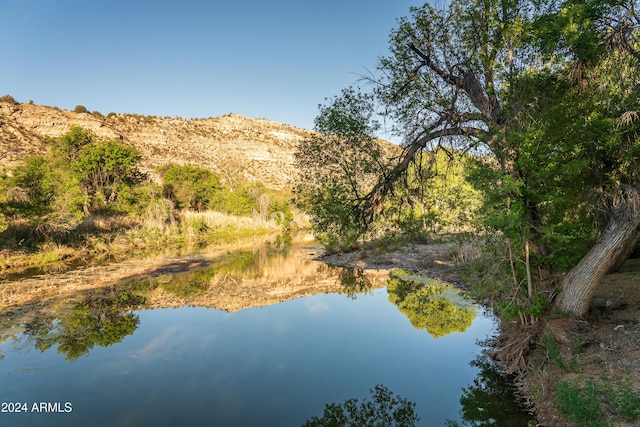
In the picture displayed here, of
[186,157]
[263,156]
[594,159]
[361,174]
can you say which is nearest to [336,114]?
[361,174]

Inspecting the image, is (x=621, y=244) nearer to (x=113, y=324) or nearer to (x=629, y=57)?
(x=629, y=57)

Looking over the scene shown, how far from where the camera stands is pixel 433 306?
13.3m

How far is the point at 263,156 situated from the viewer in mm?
82438

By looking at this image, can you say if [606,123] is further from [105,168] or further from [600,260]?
[105,168]

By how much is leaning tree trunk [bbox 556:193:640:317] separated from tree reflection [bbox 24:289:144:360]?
37.8ft

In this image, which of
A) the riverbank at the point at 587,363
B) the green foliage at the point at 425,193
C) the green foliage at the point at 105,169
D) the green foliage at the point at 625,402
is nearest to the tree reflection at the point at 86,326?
the green foliage at the point at 425,193

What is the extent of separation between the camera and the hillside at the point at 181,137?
180 ft

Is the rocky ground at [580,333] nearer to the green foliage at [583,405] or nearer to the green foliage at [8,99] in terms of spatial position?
the green foliage at [583,405]

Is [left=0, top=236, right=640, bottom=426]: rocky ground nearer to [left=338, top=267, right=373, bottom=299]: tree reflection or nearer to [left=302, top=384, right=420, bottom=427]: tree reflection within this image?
[left=302, top=384, right=420, bottom=427]: tree reflection

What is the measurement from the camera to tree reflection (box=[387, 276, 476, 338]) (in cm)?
1152

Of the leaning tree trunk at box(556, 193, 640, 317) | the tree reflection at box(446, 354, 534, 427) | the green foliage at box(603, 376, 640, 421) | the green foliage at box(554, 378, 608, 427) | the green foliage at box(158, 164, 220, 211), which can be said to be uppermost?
the green foliage at box(158, 164, 220, 211)

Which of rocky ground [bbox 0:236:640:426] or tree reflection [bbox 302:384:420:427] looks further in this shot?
tree reflection [bbox 302:384:420:427]

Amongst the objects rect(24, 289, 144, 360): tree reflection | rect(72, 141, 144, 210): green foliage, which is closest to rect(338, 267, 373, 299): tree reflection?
rect(24, 289, 144, 360): tree reflection

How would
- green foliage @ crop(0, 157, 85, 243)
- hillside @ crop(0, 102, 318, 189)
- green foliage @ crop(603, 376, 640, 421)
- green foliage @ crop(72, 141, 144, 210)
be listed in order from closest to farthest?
green foliage @ crop(603, 376, 640, 421) → green foliage @ crop(0, 157, 85, 243) → green foliage @ crop(72, 141, 144, 210) → hillside @ crop(0, 102, 318, 189)
